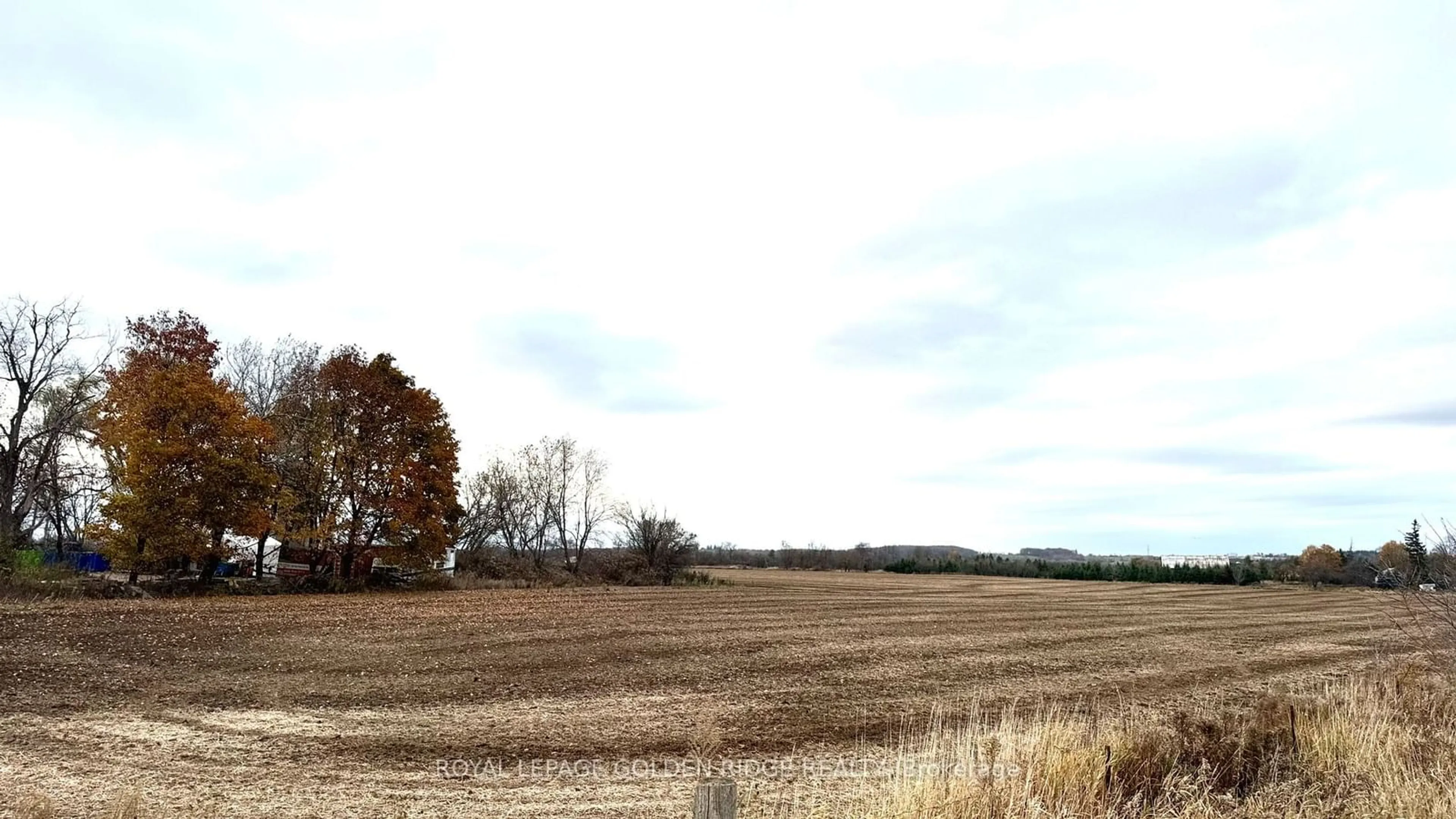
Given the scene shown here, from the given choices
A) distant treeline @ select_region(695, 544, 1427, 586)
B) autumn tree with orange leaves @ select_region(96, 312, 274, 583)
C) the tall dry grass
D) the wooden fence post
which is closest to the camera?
the wooden fence post

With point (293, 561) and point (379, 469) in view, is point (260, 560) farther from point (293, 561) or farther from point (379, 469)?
point (379, 469)

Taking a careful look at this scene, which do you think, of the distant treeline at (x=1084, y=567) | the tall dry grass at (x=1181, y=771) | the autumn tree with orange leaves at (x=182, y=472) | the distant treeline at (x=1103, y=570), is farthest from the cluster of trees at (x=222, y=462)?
the distant treeline at (x=1103, y=570)

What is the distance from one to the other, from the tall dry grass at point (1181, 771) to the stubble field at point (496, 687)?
2.38 metres

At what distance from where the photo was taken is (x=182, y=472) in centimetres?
2927

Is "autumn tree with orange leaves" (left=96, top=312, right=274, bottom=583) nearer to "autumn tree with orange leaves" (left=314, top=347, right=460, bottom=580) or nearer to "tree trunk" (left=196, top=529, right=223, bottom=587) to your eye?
"tree trunk" (left=196, top=529, right=223, bottom=587)

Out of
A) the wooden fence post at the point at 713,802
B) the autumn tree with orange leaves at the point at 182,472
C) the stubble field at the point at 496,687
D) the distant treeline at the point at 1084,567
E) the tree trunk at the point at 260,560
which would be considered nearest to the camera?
the wooden fence post at the point at 713,802

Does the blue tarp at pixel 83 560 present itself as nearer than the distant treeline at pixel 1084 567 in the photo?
Yes

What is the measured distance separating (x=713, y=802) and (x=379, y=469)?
35266mm

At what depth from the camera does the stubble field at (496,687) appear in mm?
8289

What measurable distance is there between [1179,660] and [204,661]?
71.5 feet

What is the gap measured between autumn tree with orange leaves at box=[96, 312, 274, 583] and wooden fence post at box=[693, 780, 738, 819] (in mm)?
30756

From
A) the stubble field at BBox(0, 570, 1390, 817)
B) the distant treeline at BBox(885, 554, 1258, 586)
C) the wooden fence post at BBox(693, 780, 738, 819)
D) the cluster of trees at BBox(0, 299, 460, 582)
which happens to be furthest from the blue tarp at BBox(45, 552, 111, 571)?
the distant treeline at BBox(885, 554, 1258, 586)

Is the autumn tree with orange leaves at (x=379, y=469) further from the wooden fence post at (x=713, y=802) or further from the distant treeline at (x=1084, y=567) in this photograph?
the distant treeline at (x=1084, y=567)

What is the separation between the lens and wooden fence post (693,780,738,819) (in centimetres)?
438
